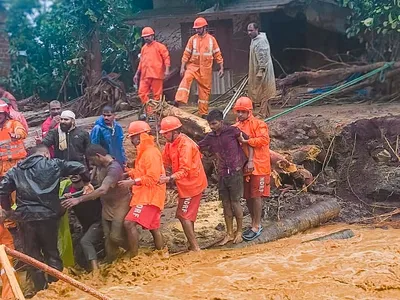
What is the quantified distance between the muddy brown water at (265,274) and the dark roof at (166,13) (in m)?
8.58

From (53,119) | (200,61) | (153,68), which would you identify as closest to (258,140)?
(53,119)

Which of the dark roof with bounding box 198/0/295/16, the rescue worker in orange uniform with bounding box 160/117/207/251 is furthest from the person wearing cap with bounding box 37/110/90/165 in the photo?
the dark roof with bounding box 198/0/295/16

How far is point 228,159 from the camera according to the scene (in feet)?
25.1

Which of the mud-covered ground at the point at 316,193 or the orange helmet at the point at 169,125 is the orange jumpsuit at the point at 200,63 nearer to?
the mud-covered ground at the point at 316,193

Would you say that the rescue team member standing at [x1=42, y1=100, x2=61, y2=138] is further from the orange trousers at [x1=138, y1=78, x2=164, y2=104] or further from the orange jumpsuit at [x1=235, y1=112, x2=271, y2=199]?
the orange trousers at [x1=138, y1=78, x2=164, y2=104]

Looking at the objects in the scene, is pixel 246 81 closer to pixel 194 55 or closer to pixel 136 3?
pixel 194 55

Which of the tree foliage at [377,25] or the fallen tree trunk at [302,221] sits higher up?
the tree foliage at [377,25]

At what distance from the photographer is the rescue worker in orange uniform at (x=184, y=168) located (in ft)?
23.5

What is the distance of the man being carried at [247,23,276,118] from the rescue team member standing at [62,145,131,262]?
13.4 feet

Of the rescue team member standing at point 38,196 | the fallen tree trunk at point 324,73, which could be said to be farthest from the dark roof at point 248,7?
the rescue team member standing at point 38,196

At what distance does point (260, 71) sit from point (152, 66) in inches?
76.6

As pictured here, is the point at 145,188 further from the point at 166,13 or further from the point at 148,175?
the point at 166,13

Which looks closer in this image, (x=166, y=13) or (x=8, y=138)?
(x=8, y=138)

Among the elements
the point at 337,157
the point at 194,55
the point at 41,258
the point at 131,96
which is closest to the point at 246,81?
the point at 194,55
